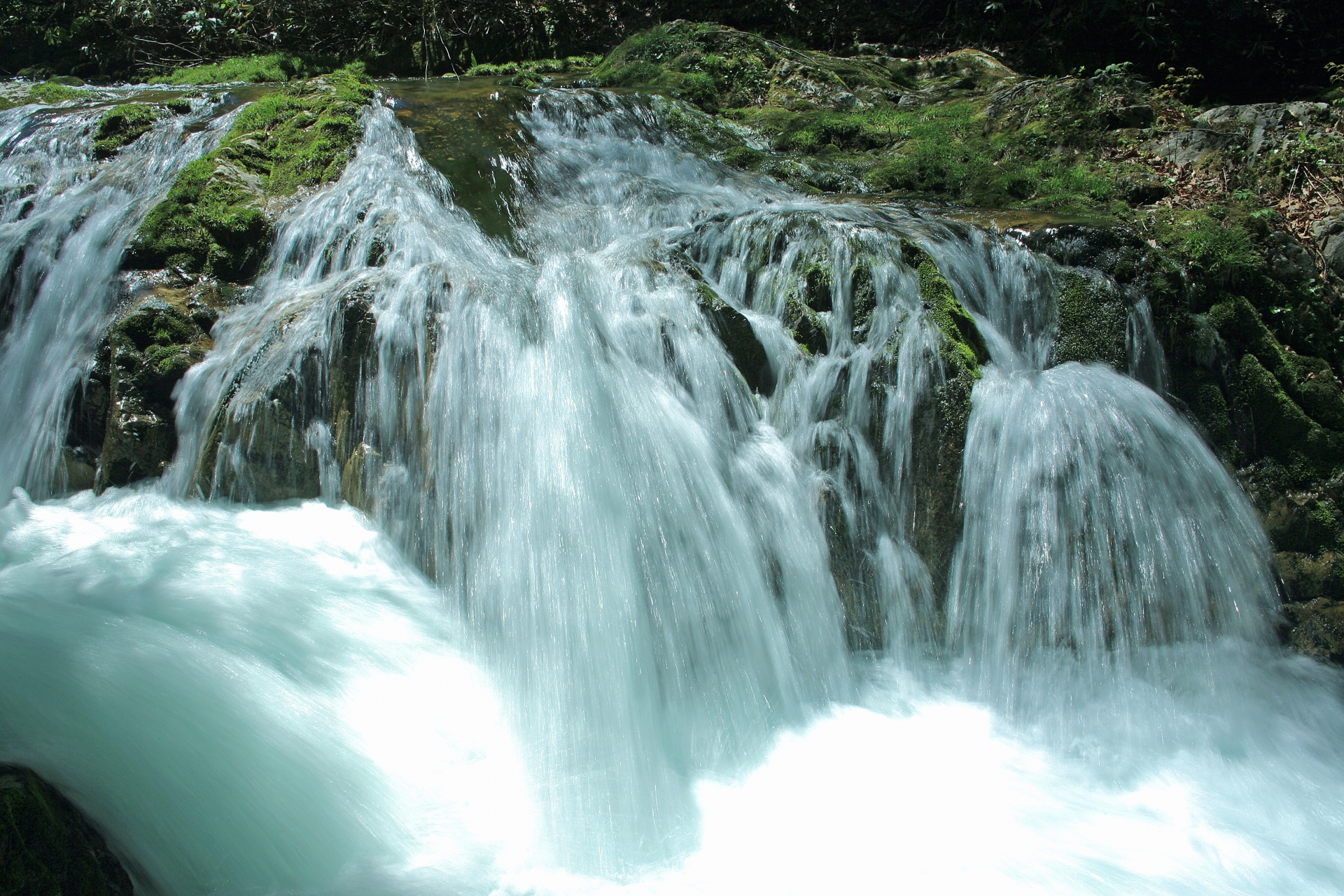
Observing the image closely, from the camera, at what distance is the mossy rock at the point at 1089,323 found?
16.4ft

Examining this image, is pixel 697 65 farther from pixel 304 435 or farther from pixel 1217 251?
pixel 304 435

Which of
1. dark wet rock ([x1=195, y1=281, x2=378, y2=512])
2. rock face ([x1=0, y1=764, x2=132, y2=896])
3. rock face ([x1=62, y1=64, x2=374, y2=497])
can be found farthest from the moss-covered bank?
rock face ([x1=0, y1=764, x2=132, y2=896])

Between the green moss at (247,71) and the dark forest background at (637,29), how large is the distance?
500mm

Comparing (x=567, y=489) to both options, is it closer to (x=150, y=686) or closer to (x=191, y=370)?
(x=150, y=686)

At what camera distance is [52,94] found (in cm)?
891

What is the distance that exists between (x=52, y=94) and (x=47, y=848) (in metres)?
10.5

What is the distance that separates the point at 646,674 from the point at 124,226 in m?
5.54

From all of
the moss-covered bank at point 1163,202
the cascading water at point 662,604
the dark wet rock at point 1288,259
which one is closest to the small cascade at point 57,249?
the cascading water at point 662,604

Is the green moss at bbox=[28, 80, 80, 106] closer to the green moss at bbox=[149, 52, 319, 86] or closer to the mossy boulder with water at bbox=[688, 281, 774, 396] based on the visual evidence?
the green moss at bbox=[149, 52, 319, 86]

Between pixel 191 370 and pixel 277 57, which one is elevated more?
pixel 277 57

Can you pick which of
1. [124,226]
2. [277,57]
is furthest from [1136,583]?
[277,57]

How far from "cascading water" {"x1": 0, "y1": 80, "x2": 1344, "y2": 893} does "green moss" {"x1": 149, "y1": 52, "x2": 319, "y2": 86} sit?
6.33 metres

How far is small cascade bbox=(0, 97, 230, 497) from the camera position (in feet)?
16.2

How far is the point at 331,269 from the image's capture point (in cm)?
554
